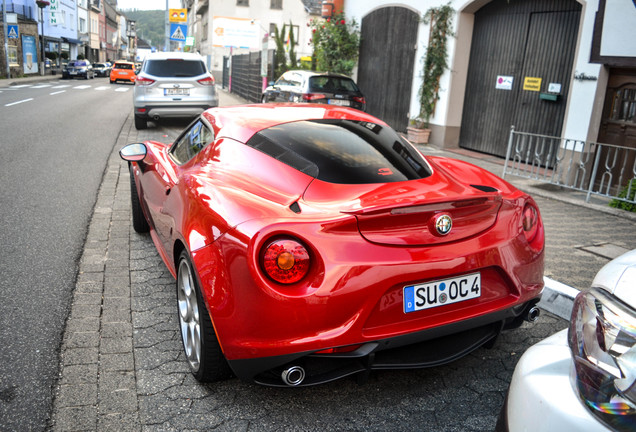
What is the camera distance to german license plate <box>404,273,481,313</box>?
94.7 inches

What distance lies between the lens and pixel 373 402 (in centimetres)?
270

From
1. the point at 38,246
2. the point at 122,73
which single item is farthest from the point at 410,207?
the point at 122,73

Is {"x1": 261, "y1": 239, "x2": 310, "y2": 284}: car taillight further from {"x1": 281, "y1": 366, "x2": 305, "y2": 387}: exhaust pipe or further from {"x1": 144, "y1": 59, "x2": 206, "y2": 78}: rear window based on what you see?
{"x1": 144, "y1": 59, "x2": 206, "y2": 78}: rear window

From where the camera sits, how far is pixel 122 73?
40875 mm

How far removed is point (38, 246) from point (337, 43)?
12.8m

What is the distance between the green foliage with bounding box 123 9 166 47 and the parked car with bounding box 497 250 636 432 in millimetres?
157847

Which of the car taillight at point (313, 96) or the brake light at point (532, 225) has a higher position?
the car taillight at point (313, 96)

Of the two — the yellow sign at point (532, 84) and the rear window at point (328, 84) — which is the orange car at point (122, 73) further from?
the yellow sign at point (532, 84)

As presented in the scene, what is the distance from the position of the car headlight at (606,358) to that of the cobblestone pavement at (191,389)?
3.98 feet

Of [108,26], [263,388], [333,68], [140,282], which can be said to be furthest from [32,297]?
[108,26]

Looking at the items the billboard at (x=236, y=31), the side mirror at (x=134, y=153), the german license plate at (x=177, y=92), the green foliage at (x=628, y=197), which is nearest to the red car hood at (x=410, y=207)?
the side mirror at (x=134, y=153)

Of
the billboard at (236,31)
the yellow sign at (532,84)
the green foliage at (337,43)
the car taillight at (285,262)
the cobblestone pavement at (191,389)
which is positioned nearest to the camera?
the car taillight at (285,262)

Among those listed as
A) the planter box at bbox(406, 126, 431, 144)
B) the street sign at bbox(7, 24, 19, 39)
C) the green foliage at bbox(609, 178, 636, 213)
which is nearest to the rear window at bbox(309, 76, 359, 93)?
the planter box at bbox(406, 126, 431, 144)

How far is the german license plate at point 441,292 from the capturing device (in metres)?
2.41
